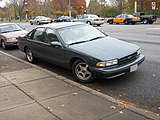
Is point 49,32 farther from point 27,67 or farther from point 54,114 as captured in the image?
point 54,114

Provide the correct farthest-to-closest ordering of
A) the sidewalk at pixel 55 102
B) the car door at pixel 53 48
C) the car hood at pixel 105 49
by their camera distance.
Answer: the car door at pixel 53 48 → the car hood at pixel 105 49 → the sidewalk at pixel 55 102

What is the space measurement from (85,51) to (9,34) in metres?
7.55

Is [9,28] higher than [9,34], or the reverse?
[9,28]

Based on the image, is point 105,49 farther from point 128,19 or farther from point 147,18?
point 147,18

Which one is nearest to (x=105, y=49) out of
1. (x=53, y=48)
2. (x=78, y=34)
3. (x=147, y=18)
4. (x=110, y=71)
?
(x=110, y=71)

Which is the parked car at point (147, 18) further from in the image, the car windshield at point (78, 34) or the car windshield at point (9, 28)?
the car windshield at point (78, 34)

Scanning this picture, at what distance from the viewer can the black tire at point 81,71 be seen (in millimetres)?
5875

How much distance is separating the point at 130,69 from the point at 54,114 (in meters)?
2.38

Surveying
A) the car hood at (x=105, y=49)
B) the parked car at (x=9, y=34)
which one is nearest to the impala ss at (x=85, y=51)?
the car hood at (x=105, y=49)

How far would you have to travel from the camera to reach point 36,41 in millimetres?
7727

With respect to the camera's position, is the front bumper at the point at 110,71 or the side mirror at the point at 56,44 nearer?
the front bumper at the point at 110,71

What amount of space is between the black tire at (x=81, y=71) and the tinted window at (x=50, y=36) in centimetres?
112

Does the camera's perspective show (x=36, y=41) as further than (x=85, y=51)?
Yes

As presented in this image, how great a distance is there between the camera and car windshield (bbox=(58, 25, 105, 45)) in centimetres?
654
